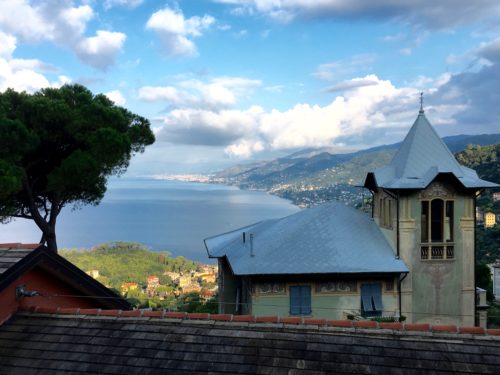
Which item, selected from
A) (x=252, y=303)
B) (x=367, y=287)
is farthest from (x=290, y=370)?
(x=367, y=287)

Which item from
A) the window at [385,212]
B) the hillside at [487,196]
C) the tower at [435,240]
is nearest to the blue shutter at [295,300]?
the tower at [435,240]

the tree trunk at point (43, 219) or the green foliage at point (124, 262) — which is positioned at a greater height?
the tree trunk at point (43, 219)

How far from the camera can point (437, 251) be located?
15.8 meters

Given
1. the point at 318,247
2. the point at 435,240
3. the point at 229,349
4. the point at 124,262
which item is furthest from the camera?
the point at 124,262

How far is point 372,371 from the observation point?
4.84 m

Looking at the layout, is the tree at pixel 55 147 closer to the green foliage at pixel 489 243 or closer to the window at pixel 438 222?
the window at pixel 438 222

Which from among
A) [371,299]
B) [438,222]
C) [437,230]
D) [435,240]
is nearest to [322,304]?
[371,299]

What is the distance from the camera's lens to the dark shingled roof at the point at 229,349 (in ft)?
16.2

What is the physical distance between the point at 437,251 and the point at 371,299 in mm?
2874

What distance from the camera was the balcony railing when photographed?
51.8ft

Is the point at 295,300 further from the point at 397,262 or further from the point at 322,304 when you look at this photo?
the point at 397,262

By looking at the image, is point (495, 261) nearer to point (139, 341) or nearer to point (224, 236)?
point (224, 236)

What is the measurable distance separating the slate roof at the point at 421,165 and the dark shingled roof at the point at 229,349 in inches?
423

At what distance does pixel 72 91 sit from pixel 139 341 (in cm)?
1519
